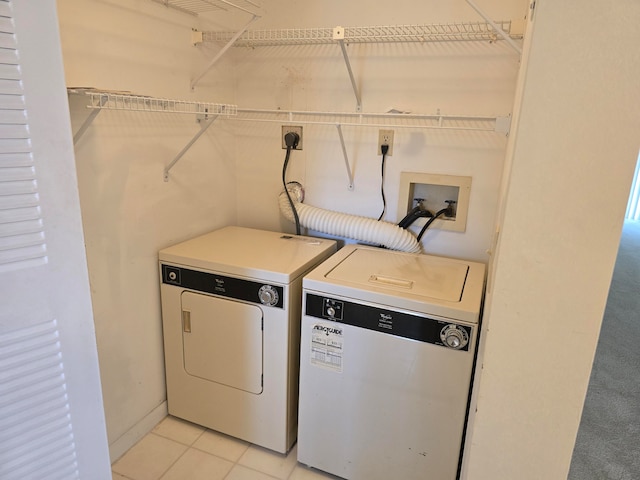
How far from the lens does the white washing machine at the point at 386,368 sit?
4.97ft

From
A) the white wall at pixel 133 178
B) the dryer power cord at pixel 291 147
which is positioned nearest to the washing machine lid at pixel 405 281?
the dryer power cord at pixel 291 147

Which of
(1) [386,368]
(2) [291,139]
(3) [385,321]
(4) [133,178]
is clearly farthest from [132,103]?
(1) [386,368]

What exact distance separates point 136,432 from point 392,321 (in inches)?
53.0

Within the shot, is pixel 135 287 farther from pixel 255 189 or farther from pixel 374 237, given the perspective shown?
pixel 374 237

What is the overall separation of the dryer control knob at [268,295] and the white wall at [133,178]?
0.56 meters

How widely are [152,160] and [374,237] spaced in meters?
1.08

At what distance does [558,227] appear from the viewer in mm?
728

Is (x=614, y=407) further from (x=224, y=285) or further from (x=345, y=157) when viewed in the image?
(x=224, y=285)

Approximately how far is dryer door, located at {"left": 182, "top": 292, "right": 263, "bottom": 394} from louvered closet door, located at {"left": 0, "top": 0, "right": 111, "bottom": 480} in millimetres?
855

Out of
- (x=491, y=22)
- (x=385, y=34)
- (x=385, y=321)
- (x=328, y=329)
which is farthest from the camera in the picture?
(x=385, y=34)

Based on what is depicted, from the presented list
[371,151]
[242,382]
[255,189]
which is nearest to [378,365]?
[242,382]

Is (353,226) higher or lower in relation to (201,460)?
higher

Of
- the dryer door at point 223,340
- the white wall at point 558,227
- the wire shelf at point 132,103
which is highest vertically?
the wire shelf at point 132,103

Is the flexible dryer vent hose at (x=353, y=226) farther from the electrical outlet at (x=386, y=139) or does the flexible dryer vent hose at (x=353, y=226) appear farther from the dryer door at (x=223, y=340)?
the dryer door at (x=223, y=340)
